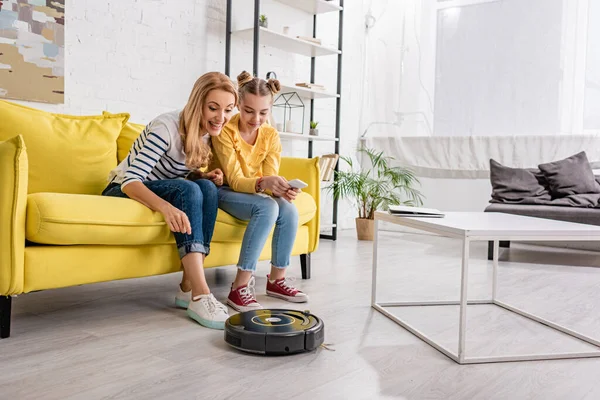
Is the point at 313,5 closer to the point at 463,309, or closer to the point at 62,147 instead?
the point at 62,147

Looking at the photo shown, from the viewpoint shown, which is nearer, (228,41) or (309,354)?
(309,354)

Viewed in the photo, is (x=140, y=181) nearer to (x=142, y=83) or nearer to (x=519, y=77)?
(x=142, y=83)

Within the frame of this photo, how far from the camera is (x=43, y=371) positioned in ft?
4.73

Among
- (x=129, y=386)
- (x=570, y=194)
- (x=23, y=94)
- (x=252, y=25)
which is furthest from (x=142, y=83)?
(x=570, y=194)

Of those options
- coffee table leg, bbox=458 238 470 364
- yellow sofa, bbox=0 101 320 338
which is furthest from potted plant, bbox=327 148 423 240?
coffee table leg, bbox=458 238 470 364

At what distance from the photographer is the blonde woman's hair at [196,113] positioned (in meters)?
2.02

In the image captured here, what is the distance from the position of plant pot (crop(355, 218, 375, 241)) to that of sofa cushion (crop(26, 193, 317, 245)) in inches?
103

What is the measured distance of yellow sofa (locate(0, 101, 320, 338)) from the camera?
1651 millimetres

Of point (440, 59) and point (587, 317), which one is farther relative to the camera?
point (440, 59)

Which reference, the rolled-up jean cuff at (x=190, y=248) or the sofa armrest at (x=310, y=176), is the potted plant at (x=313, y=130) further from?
the rolled-up jean cuff at (x=190, y=248)

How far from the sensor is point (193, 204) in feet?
6.38

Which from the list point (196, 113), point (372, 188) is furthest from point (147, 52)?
point (372, 188)

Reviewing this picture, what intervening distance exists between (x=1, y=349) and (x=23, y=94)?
165 cm

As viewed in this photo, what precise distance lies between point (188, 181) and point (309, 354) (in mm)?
750
